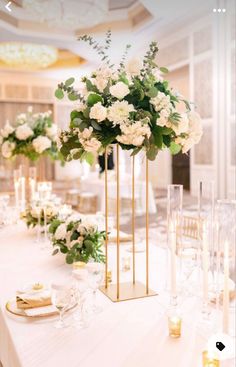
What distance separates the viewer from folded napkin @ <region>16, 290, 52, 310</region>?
5.11ft

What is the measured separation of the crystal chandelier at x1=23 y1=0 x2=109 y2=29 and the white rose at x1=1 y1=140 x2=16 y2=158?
3898 mm

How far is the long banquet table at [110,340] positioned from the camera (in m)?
1.21

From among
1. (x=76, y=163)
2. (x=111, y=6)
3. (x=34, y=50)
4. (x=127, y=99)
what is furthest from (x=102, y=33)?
(x=127, y=99)

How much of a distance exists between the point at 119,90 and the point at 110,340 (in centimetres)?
89

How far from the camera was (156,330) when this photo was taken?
1400 mm

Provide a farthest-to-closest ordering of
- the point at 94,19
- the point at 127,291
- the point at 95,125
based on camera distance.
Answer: the point at 94,19 < the point at 127,291 < the point at 95,125

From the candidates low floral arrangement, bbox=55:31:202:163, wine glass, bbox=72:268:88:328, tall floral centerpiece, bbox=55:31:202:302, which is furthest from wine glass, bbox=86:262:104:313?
low floral arrangement, bbox=55:31:202:163

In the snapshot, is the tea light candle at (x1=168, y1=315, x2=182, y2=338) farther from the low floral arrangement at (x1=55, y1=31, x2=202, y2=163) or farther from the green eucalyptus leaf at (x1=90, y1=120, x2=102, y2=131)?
the green eucalyptus leaf at (x1=90, y1=120, x2=102, y2=131)

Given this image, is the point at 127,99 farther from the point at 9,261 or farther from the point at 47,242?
the point at 47,242

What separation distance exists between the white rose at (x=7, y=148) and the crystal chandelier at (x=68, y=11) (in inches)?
153

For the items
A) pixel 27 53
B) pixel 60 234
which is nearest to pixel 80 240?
pixel 60 234

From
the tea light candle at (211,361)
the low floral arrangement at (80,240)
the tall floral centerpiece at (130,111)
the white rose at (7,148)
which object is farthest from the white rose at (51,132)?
the tea light candle at (211,361)

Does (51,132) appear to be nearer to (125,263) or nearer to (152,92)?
(125,263)

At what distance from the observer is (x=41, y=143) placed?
3.72 meters
